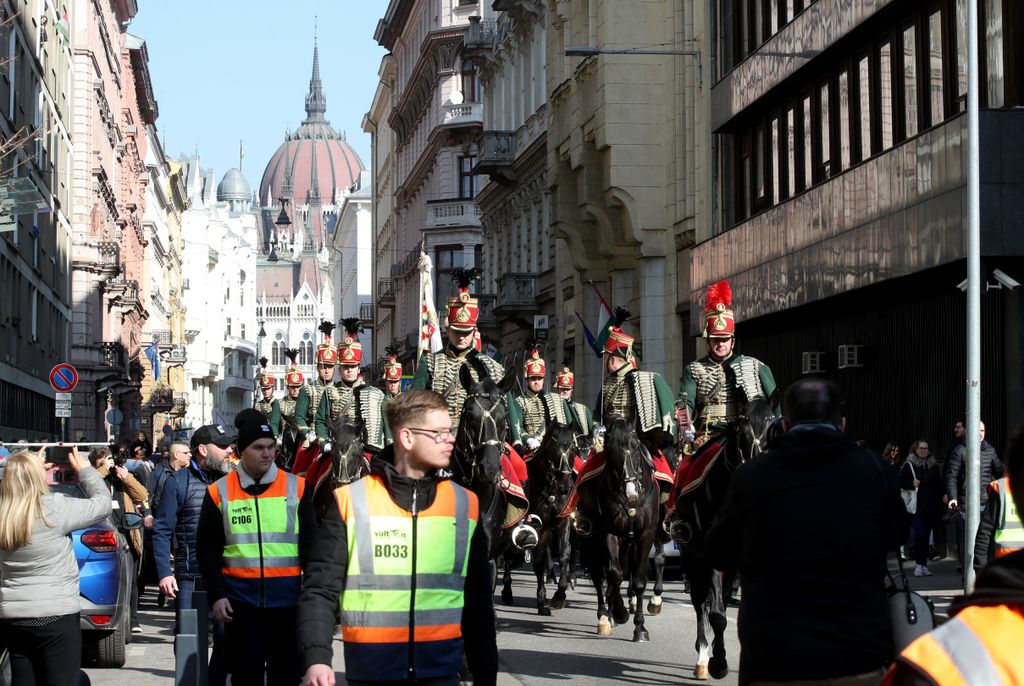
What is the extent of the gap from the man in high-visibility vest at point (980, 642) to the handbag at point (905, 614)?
299cm

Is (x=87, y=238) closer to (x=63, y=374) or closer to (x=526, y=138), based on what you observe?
(x=526, y=138)

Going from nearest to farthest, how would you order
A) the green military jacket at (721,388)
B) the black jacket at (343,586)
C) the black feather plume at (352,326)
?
the black jacket at (343,586) → the green military jacket at (721,388) → the black feather plume at (352,326)

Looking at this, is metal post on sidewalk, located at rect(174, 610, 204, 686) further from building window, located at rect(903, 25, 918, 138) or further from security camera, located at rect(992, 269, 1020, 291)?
building window, located at rect(903, 25, 918, 138)

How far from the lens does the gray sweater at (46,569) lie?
833 cm

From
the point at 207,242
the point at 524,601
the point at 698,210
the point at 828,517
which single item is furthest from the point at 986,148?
the point at 207,242

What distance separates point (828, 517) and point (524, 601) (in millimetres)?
13341

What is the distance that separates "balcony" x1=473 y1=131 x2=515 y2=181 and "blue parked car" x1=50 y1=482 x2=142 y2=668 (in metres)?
40.0

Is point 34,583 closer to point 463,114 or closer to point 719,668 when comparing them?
point 719,668

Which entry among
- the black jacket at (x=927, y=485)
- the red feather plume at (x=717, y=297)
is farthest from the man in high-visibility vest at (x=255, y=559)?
the black jacket at (x=927, y=485)

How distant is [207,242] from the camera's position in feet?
618

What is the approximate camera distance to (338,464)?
51.3 ft

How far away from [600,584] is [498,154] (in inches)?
1511

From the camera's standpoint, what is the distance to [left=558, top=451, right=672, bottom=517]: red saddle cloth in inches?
584

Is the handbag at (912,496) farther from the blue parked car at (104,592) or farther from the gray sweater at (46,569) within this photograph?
the gray sweater at (46,569)
